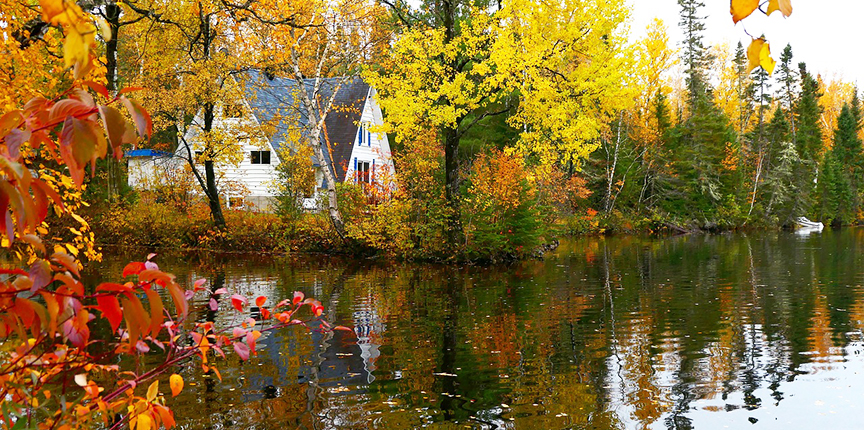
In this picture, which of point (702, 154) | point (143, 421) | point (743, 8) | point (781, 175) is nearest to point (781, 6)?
point (743, 8)

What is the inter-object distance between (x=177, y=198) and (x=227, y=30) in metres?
7.24

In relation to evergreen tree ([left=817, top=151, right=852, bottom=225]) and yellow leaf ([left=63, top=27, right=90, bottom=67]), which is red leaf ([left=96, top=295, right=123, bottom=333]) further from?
evergreen tree ([left=817, top=151, right=852, bottom=225])

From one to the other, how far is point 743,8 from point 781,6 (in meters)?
0.07

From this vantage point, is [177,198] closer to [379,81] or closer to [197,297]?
[379,81]

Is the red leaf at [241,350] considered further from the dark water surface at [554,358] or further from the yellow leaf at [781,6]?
the dark water surface at [554,358]

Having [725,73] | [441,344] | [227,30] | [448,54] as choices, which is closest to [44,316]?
[441,344]

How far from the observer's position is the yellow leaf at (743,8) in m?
1.40

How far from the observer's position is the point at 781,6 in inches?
53.1

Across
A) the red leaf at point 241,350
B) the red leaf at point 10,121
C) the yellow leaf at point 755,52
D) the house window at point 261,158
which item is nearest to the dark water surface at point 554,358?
the red leaf at point 241,350

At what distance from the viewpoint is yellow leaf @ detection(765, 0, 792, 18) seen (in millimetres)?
1346

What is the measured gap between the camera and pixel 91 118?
1771 millimetres

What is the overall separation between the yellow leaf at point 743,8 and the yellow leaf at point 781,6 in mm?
31

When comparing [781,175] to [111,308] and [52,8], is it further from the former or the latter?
[52,8]

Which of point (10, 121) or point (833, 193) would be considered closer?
point (10, 121)
